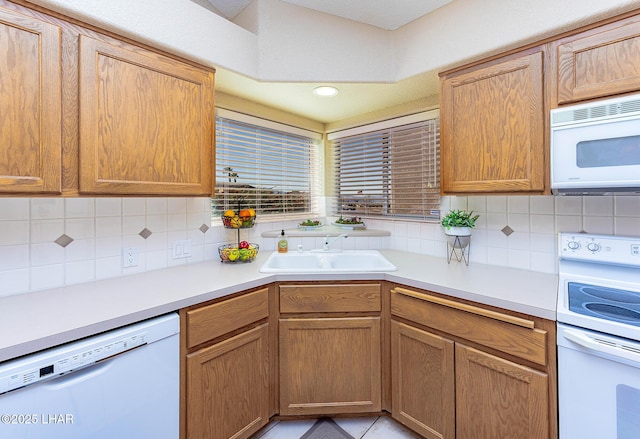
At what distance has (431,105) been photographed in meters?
2.04

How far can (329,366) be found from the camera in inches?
63.5

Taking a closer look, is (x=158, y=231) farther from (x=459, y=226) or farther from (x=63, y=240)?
(x=459, y=226)

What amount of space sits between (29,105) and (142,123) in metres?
0.37

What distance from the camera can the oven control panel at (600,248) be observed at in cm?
132

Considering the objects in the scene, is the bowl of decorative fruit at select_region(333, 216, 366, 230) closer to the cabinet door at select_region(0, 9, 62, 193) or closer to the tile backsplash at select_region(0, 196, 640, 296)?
the tile backsplash at select_region(0, 196, 640, 296)

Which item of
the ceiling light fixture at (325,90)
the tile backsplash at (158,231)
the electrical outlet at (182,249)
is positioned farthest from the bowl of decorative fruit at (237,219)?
the ceiling light fixture at (325,90)

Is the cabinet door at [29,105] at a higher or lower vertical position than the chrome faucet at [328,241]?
higher

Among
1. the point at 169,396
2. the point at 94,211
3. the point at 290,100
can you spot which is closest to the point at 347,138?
the point at 290,100

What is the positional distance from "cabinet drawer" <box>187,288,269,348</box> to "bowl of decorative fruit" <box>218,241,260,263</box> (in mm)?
402

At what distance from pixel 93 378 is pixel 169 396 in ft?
1.01

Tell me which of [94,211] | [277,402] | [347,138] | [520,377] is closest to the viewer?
[520,377]

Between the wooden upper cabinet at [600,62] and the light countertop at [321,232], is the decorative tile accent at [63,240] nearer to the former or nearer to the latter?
the light countertop at [321,232]

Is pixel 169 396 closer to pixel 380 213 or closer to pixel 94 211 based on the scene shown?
pixel 94 211

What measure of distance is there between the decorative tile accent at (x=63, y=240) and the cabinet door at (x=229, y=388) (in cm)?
84
